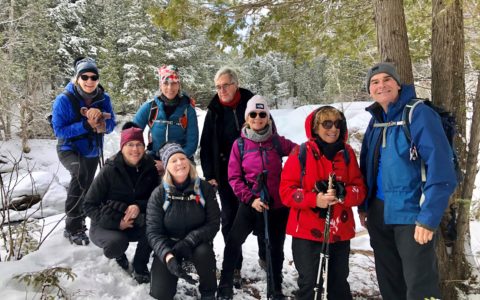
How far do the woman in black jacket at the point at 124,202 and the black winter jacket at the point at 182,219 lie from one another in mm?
412

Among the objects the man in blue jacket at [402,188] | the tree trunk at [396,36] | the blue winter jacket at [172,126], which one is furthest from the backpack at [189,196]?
the tree trunk at [396,36]

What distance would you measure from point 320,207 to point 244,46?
10.7 ft

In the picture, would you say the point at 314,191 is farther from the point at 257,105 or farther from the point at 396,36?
the point at 396,36

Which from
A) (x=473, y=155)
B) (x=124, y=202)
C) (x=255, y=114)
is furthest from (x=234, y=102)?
(x=473, y=155)

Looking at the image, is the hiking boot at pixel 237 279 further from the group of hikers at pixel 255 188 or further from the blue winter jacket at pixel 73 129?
the blue winter jacket at pixel 73 129

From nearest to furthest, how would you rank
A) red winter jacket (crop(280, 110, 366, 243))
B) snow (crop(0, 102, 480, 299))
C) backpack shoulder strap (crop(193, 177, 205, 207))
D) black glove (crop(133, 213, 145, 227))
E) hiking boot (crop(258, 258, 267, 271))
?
red winter jacket (crop(280, 110, 366, 243)) → snow (crop(0, 102, 480, 299)) → backpack shoulder strap (crop(193, 177, 205, 207)) → black glove (crop(133, 213, 145, 227)) → hiking boot (crop(258, 258, 267, 271))

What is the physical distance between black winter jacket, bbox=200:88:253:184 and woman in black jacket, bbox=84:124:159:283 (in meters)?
0.69

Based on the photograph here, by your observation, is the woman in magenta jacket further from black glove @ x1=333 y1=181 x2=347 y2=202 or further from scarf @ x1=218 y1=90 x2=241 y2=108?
black glove @ x1=333 y1=181 x2=347 y2=202

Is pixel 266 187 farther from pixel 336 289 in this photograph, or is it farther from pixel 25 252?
pixel 25 252

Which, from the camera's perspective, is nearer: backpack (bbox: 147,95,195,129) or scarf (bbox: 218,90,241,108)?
scarf (bbox: 218,90,241,108)

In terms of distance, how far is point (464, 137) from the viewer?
13.4 ft

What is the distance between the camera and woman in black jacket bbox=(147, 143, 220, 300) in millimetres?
3832

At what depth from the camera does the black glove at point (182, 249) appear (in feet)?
12.5

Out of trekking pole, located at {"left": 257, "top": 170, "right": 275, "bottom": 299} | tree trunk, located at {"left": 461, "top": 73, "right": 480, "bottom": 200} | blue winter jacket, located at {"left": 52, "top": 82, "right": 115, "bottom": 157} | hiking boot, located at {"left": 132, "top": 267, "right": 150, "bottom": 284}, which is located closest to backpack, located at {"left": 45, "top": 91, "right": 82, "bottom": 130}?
blue winter jacket, located at {"left": 52, "top": 82, "right": 115, "bottom": 157}
